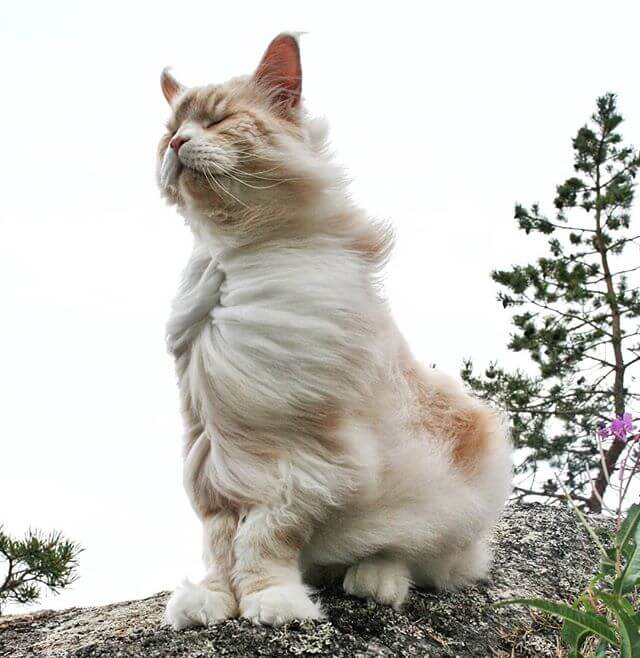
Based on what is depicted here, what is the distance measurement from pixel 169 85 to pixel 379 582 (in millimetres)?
1860

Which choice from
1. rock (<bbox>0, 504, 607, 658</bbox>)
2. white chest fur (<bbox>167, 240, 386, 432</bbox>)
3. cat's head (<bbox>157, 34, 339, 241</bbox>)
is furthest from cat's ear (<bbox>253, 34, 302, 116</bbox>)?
rock (<bbox>0, 504, 607, 658</bbox>)

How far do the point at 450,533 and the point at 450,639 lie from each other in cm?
33

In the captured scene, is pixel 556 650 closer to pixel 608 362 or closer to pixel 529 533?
pixel 529 533

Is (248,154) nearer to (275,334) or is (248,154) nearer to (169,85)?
(275,334)

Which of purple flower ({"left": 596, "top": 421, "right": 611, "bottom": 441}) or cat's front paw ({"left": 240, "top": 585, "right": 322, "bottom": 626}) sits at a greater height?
purple flower ({"left": 596, "top": 421, "right": 611, "bottom": 441})

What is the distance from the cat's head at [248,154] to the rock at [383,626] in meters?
1.15

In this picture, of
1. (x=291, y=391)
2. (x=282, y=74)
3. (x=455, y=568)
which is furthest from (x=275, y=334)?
(x=455, y=568)

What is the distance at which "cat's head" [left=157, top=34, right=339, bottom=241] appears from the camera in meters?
2.30

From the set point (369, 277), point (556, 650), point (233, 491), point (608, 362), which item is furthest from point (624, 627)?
point (608, 362)

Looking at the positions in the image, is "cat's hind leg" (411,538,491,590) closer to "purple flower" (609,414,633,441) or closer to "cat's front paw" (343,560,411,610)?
"cat's front paw" (343,560,411,610)

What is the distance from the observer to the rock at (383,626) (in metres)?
2.08

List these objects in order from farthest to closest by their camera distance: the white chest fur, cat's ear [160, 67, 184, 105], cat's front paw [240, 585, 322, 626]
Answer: cat's ear [160, 67, 184, 105] < the white chest fur < cat's front paw [240, 585, 322, 626]

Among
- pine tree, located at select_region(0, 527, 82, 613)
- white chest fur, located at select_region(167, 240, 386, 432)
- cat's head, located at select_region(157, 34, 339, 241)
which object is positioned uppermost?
cat's head, located at select_region(157, 34, 339, 241)

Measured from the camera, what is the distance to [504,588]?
2.91 metres
